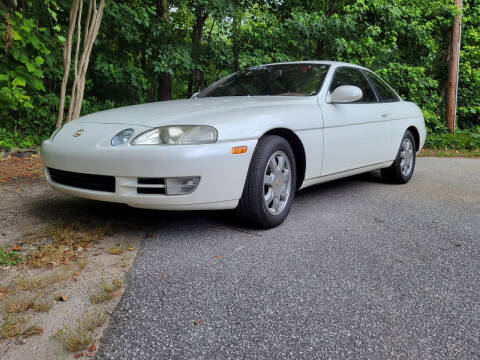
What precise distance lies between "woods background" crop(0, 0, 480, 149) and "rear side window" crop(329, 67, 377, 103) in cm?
388

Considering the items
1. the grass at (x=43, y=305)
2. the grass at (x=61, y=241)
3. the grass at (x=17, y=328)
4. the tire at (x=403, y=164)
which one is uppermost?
the grass at (x=17, y=328)

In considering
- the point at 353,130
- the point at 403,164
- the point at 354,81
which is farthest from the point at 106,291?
the point at 403,164

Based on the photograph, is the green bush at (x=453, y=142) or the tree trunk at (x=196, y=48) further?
the green bush at (x=453, y=142)

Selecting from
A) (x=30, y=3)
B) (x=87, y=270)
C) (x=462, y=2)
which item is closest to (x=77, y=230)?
(x=87, y=270)

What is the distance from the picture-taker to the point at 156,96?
927 cm

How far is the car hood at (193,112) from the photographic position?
2.98 metres


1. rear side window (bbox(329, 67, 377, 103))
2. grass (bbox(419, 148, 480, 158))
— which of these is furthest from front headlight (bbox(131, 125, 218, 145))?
grass (bbox(419, 148, 480, 158))

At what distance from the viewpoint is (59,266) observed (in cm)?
255

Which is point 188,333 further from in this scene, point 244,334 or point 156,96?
point 156,96

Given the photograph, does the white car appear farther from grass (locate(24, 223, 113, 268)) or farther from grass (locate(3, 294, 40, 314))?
grass (locate(3, 294, 40, 314))

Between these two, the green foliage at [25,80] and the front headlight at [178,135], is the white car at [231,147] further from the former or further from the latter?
the green foliage at [25,80]

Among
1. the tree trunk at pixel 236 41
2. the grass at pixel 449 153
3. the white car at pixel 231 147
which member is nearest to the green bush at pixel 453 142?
the grass at pixel 449 153

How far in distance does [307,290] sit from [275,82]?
2.42 m

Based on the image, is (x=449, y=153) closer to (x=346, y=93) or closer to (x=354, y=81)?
(x=354, y=81)
